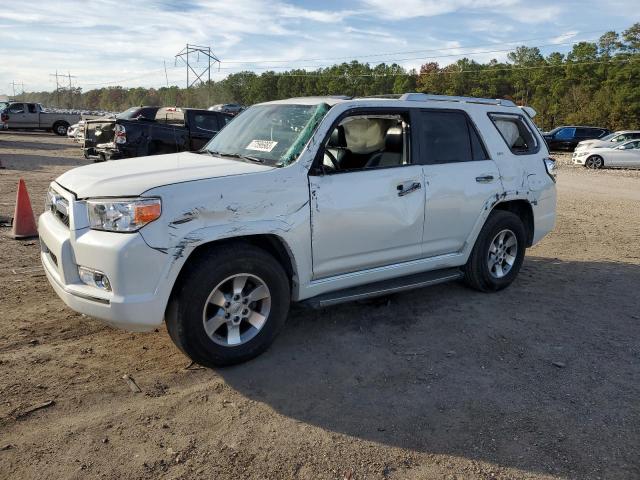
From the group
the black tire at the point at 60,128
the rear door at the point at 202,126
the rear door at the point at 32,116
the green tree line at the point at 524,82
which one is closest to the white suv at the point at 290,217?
the rear door at the point at 202,126

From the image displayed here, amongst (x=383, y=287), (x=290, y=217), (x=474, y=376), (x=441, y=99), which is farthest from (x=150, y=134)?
(x=474, y=376)

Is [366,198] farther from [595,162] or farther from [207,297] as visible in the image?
[595,162]

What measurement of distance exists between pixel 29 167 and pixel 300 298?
14.4 meters

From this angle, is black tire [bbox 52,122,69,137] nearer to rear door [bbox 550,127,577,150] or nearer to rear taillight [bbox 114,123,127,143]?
rear taillight [bbox 114,123,127,143]

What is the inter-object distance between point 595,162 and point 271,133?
70.1 ft

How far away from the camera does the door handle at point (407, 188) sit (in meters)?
4.56

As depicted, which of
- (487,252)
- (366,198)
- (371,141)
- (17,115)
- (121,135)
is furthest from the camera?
(17,115)

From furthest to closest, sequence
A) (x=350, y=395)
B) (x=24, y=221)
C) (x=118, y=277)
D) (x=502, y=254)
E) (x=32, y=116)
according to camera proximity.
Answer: (x=32, y=116)
(x=24, y=221)
(x=502, y=254)
(x=350, y=395)
(x=118, y=277)

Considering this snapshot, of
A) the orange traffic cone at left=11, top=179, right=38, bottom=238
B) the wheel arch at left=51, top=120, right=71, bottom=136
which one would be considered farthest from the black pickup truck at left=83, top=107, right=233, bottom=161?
the wheel arch at left=51, top=120, right=71, bottom=136

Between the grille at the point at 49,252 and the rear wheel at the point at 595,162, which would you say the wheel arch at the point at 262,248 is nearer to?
the grille at the point at 49,252

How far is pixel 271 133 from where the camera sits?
15.0 ft

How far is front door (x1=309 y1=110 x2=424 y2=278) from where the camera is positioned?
413cm

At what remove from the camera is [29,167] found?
15.8m

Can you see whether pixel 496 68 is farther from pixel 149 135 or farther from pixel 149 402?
pixel 149 402
